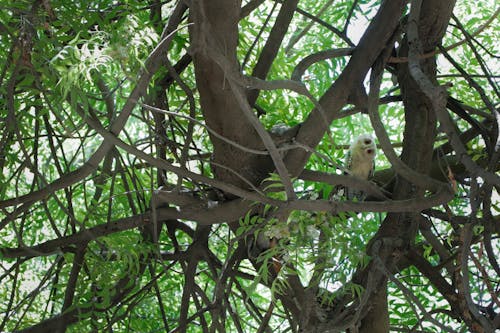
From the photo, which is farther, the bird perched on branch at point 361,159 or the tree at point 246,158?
the bird perched on branch at point 361,159

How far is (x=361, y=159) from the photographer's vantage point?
2.54m

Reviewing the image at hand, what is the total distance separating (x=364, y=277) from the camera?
194 centimetres

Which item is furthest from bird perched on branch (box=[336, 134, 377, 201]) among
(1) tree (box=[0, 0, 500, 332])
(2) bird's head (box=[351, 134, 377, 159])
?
(1) tree (box=[0, 0, 500, 332])

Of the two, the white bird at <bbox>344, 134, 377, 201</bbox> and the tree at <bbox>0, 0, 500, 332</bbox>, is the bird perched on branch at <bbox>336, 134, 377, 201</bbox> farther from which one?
the tree at <bbox>0, 0, 500, 332</bbox>

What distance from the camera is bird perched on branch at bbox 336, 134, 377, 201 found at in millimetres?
2494

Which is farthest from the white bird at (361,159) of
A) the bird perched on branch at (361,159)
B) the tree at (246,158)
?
the tree at (246,158)

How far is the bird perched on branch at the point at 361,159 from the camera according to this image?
2.49 m

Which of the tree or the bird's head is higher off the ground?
the bird's head

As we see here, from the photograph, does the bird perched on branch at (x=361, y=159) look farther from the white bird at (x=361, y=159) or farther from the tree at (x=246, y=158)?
the tree at (x=246, y=158)

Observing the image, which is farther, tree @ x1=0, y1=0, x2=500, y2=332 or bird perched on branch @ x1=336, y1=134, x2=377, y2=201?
bird perched on branch @ x1=336, y1=134, x2=377, y2=201

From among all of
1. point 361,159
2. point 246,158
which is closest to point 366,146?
point 361,159

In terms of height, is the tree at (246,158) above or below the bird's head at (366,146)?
below

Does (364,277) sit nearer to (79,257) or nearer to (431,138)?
(431,138)

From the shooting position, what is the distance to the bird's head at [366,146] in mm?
2525
